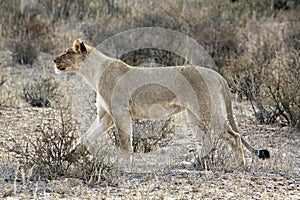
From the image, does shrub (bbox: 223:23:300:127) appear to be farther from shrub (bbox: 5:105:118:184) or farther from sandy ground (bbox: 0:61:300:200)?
shrub (bbox: 5:105:118:184)

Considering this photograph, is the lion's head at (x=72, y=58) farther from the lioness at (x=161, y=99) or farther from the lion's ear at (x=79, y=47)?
the lioness at (x=161, y=99)

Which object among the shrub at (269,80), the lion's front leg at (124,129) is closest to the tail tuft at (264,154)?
the lion's front leg at (124,129)

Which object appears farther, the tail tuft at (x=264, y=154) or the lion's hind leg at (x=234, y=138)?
the lion's hind leg at (x=234, y=138)

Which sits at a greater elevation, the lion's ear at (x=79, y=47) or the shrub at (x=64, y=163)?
the lion's ear at (x=79, y=47)

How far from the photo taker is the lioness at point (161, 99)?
291 inches

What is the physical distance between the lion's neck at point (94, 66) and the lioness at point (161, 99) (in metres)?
0.01

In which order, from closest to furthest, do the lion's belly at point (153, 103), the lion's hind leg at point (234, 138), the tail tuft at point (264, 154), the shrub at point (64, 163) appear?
the shrub at point (64, 163) < the tail tuft at point (264, 154) < the lion's hind leg at point (234, 138) < the lion's belly at point (153, 103)

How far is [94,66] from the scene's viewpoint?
782 cm

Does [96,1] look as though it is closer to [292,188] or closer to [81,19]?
[81,19]

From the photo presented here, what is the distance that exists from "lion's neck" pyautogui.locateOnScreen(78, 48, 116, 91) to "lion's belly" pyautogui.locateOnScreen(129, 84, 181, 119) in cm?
46

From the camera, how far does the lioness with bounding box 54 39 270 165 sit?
291 inches

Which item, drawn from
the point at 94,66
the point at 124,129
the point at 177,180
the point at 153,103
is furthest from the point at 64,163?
the point at 94,66

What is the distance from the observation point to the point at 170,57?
13711 millimetres

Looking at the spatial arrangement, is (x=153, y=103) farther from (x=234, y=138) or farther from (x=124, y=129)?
(x=234, y=138)
